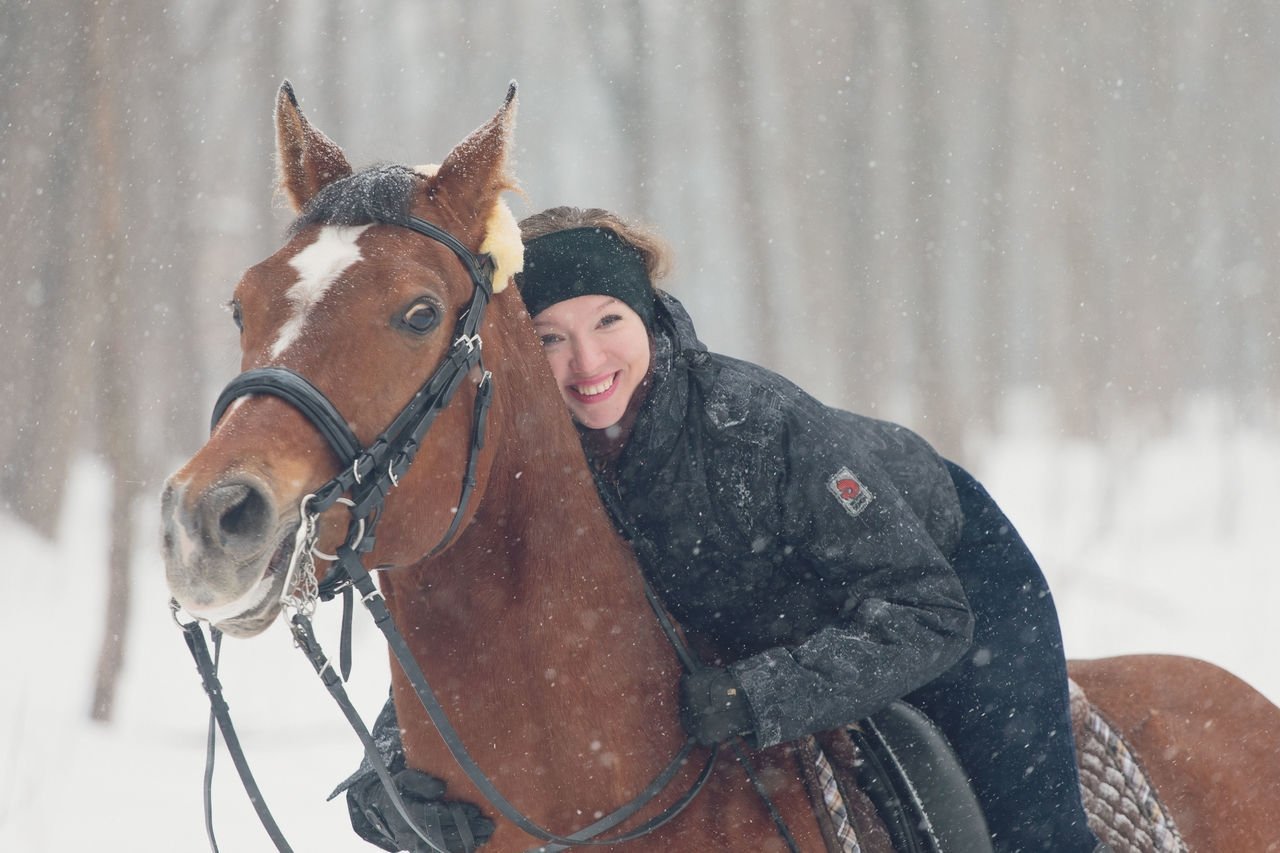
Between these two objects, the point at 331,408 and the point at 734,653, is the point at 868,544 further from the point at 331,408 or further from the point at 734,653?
the point at 331,408

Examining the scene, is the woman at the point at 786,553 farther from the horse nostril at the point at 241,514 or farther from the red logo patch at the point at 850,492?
Answer: the horse nostril at the point at 241,514

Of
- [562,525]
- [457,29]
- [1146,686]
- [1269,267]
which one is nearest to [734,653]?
[562,525]

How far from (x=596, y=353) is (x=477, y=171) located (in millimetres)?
A: 478

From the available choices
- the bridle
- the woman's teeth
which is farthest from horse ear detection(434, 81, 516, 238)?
the woman's teeth

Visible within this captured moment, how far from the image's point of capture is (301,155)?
220 centimetres

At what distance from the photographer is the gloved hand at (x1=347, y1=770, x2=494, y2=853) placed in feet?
6.65

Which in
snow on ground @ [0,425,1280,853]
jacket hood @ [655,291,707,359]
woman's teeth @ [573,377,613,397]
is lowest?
snow on ground @ [0,425,1280,853]

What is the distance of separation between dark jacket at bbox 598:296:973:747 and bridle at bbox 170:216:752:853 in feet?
0.99

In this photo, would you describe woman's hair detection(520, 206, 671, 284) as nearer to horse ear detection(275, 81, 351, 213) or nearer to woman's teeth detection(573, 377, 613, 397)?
woman's teeth detection(573, 377, 613, 397)

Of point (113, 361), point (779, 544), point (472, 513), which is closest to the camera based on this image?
point (472, 513)

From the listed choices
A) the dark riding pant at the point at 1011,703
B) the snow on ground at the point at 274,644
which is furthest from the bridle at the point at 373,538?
the snow on ground at the point at 274,644

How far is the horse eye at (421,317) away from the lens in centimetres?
187

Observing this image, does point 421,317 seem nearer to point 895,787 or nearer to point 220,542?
point 220,542

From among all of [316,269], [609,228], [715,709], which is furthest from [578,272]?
[715,709]
